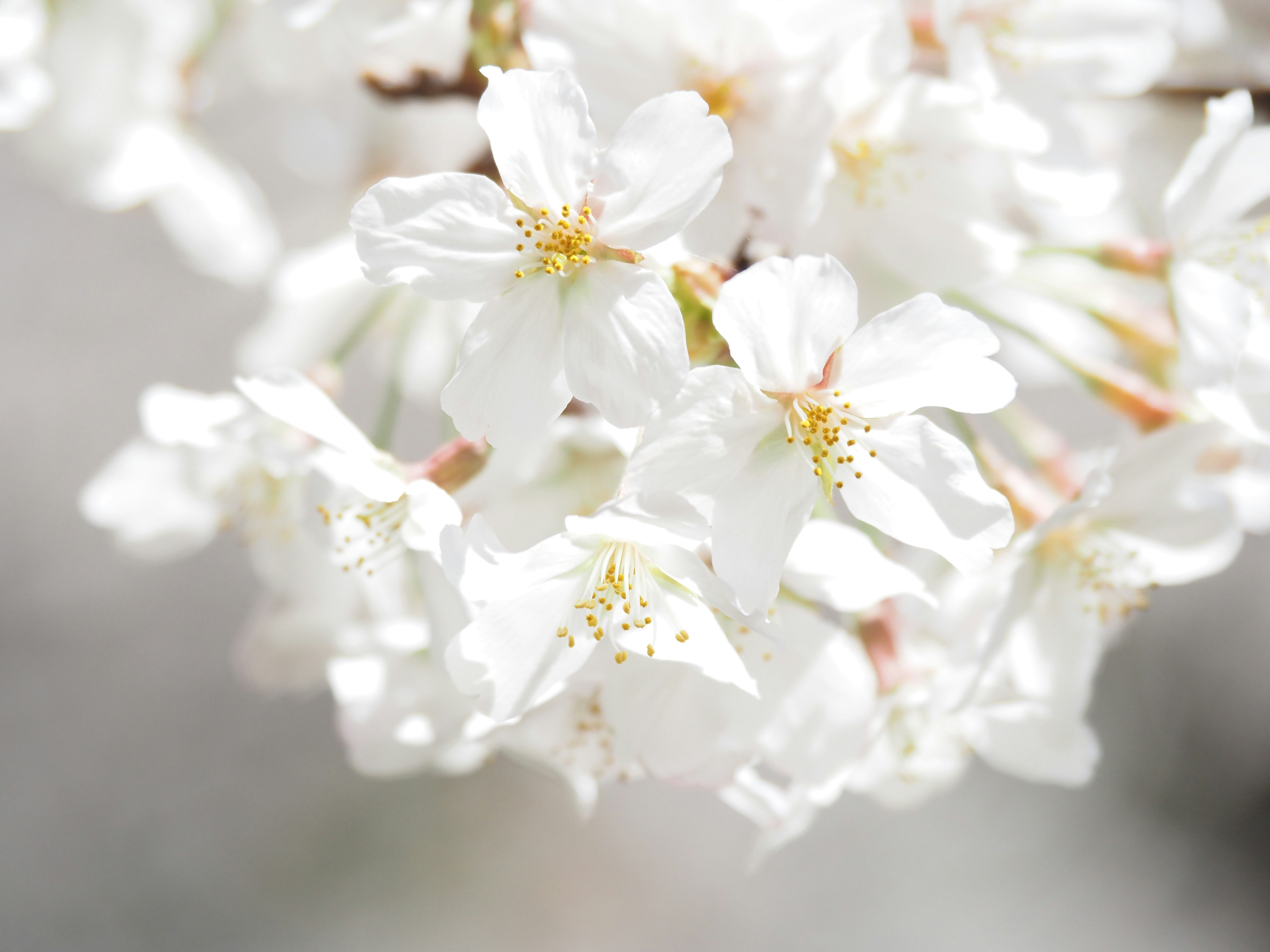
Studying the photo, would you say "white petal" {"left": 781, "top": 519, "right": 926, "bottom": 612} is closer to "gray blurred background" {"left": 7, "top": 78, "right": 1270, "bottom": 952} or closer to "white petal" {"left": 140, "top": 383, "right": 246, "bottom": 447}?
"white petal" {"left": 140, "top": 383, "right": 246, "bottom": 447}

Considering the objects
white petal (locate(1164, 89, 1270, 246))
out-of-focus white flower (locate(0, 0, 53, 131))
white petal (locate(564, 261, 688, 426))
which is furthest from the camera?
out-of-focus white flower (locate(0, 0, 53, 131))

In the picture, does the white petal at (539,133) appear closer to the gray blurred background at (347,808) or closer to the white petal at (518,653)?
the white petal at (518,653)

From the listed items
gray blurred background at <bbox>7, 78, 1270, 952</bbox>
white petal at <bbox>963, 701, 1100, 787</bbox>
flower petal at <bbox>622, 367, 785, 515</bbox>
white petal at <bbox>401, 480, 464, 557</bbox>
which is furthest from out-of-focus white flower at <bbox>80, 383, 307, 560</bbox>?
gray blurred background at <bbox>7, 78, 1270, 952</bbox>

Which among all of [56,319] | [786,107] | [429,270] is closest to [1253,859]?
[786,107]

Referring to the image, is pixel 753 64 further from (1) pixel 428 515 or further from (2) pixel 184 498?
(2) pixel 184 498

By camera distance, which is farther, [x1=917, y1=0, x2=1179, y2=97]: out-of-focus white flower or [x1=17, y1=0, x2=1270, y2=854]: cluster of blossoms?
[x1=917, y1=0, x2=1179, y2=97]: out-of-focus white flower

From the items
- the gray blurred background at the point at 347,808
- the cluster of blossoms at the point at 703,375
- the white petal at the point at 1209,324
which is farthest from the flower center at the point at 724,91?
the gray blurred background at the point at 347,808

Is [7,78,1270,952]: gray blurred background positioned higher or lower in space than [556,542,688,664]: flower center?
lower
